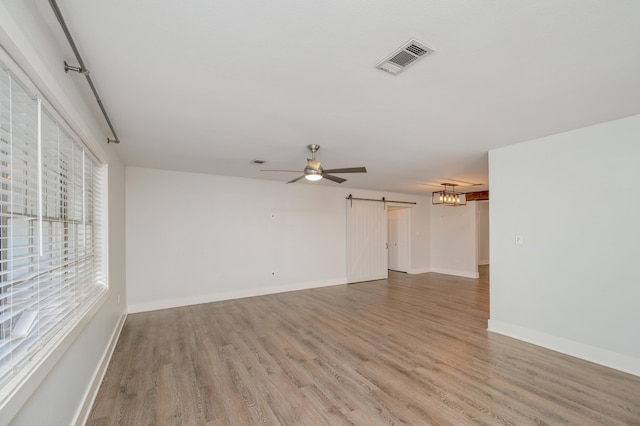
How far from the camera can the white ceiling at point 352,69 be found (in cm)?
146

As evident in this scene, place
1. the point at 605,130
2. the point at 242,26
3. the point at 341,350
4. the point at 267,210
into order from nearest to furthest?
the point at 242,26
the point at 605,130
the point at 341,350
the point at 267,210

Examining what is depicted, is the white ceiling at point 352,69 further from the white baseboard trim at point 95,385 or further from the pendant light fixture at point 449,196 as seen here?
the pendant light fixture at point 449,196

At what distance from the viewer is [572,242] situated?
326 cm

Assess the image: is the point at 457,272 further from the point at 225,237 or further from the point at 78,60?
the point at 78,60

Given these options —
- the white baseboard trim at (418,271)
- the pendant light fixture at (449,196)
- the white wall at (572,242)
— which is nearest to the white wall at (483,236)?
the white baseboard trim at (418,271)

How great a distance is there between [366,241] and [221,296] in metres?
4.01

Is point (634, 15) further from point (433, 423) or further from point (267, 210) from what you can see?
point (267, 210)

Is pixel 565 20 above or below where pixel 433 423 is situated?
above

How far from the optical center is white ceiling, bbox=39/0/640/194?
146 centimetres

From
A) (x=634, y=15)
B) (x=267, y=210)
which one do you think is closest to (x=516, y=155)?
(x=634, y=15)

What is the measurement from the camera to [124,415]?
7.38ft

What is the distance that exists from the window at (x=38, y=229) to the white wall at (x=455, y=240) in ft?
28.4

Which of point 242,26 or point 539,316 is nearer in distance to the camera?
point 242,26

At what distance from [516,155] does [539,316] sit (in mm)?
2098
